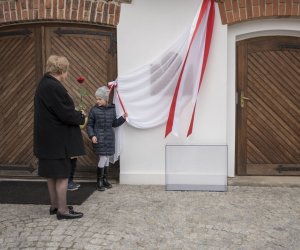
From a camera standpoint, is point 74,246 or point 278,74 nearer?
point 74,246

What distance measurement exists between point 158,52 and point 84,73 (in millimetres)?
1147

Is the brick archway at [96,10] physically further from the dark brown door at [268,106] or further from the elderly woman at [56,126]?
the elderly woman at [56,126]

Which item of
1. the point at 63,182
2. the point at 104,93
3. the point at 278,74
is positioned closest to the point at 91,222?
the point at 63,182

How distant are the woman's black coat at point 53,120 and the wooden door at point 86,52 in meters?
1.91

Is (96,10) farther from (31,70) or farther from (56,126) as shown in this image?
(56,126)

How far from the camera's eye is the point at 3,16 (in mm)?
6270

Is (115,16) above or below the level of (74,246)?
above

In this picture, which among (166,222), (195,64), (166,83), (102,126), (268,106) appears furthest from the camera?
(268,106)

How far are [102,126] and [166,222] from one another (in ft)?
5.65

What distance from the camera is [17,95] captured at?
659 centimetres

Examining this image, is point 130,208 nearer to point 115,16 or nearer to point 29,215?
point 29,215

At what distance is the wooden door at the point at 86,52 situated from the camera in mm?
6285

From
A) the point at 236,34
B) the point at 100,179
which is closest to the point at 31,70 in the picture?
the point at 100,179

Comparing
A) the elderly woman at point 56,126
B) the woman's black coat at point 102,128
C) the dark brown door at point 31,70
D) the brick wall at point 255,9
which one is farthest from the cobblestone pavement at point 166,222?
the brick wall at point 255,9
